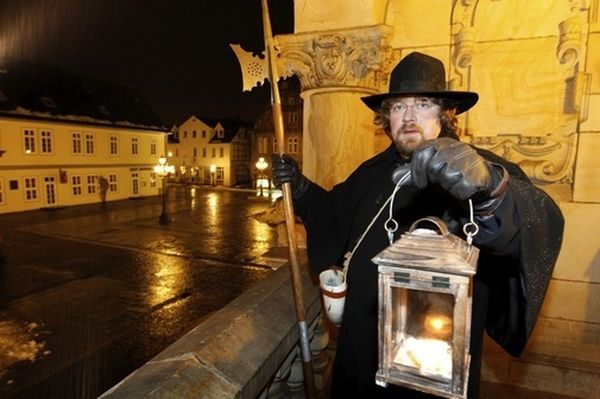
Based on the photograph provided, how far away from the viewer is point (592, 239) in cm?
295

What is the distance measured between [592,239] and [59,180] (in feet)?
96.2

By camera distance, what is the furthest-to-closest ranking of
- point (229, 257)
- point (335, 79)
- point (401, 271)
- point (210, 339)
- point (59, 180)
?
point (59, 180), point (229, 257), point (335, 79), point (210, 339), point (401, 271)

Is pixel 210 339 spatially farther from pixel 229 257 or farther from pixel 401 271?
pixel 229 257

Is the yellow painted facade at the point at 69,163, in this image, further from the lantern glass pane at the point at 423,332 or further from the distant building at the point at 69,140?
the lantern glass pane at the point at 423,332

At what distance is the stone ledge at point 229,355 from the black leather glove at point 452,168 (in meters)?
1.12

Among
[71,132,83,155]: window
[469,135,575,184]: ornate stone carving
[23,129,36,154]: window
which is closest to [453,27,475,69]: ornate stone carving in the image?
[469,135,575,184]: ornate stone carving

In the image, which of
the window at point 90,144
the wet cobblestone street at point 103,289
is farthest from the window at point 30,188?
the window at point 90,144

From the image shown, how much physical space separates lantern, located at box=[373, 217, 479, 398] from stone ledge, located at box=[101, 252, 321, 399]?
0.71m

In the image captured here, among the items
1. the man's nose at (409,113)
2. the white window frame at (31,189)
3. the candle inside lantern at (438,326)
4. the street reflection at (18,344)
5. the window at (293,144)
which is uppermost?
the window at (293,144)

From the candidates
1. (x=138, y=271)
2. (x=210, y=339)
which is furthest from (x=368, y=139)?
(x=138, y=271)

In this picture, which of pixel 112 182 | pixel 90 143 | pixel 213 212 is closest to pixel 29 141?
pixel 90 143

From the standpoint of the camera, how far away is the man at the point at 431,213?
1178mm

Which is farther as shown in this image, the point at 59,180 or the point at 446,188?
the point at 59,180

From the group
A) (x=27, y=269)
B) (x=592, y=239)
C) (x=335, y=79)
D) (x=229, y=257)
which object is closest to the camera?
(x=592, y=239)
